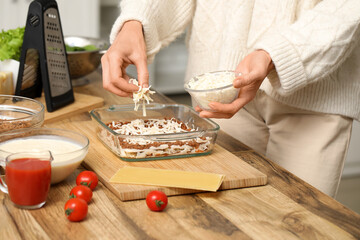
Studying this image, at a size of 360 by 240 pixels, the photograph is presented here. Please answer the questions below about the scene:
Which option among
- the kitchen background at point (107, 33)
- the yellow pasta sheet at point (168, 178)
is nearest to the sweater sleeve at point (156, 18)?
the yellow pasta sheet at point (168, 178)

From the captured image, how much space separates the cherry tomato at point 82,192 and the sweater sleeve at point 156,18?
688 mm

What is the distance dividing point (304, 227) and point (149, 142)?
0.50 m

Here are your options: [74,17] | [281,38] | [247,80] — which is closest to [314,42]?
[281,38]

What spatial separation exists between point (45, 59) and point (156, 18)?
0.43 m

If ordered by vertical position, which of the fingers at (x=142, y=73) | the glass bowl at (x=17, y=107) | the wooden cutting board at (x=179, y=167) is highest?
the fingers at (x=142, y=73)

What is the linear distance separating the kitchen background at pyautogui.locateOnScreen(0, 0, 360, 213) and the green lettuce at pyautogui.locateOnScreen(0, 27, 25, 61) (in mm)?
1943

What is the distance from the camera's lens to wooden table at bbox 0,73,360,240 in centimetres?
104

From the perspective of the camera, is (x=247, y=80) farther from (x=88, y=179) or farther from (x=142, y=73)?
(x=88, y=179)

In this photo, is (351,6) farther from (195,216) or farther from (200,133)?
(195,216)

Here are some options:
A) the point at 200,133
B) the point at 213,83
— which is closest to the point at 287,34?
the point at 213,83

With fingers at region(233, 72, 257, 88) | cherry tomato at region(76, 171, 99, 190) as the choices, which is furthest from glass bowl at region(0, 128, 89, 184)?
fingers at region(233, 72, 257, 88)

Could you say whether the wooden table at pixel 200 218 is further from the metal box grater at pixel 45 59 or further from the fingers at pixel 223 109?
the metal box grater at pixel 45 59

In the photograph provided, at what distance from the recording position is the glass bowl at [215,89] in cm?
133

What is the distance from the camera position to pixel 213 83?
4.49 ft
